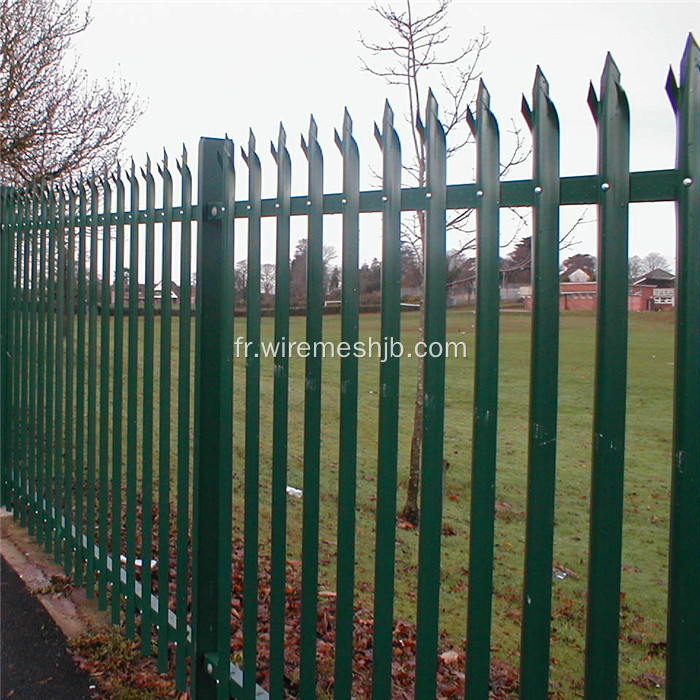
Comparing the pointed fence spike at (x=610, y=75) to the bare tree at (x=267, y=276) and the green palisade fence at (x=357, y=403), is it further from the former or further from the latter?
the bare tree at (x=267, y=276)

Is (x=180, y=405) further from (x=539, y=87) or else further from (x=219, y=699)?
(x=539, y=87)

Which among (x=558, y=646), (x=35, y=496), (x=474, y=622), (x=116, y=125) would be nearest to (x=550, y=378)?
(x=474, y=622)

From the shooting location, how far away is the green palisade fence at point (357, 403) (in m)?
1.58

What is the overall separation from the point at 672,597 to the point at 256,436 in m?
1.59

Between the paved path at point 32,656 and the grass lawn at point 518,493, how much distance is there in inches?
74.7

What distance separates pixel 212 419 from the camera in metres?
2.88

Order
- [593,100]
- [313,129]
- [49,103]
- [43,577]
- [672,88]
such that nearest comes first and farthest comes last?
[672,88]
[593,100]
[313,129]
[43,577]
[49,103]

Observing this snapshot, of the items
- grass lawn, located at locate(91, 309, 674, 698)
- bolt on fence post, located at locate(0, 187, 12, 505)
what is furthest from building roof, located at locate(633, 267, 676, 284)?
bolt on fence post, located at locate(0, 187, 12, 505)

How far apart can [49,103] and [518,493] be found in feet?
30.7

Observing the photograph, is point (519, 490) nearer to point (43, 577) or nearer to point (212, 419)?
point (43, 577)

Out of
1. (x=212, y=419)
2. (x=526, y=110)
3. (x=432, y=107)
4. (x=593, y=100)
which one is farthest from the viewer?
(x=212, y=419)

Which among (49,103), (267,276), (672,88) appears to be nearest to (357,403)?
(672,88)

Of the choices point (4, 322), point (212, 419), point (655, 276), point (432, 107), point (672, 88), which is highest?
point (432, 107)

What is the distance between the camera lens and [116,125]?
11.4m
